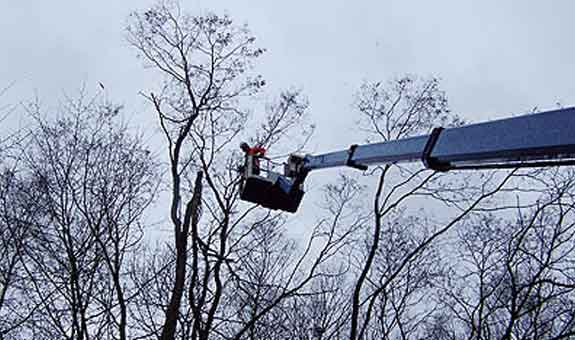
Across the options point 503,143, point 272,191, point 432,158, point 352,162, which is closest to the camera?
point 503,143

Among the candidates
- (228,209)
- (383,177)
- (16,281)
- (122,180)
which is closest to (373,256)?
(383,177)

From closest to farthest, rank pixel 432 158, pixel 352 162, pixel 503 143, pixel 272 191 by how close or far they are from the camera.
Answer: pixel 503 143 < pixel 432 158 < pixel 352 162 < pixel 272 191

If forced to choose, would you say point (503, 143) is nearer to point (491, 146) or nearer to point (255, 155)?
point (491, 146)

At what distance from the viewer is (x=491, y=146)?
368 centimetres

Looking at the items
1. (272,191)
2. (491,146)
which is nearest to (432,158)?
(491,146)

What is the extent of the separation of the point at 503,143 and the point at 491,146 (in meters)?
0.10

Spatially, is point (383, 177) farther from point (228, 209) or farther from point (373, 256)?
point (228, 209)

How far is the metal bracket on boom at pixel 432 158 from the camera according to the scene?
427cm

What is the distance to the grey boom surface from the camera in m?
3.20

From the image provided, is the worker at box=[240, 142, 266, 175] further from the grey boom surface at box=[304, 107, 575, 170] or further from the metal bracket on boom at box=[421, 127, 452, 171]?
the metal bracket on boom at box=[421, 127, 452, 171]

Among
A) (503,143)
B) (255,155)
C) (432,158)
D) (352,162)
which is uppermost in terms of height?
(255,155)

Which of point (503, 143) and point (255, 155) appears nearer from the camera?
point (503, 143)

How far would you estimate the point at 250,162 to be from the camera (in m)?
6.52

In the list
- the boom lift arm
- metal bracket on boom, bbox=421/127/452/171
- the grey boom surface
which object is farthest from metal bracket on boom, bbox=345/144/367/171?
metal bracket on boom, bbox=421/127/452/171
